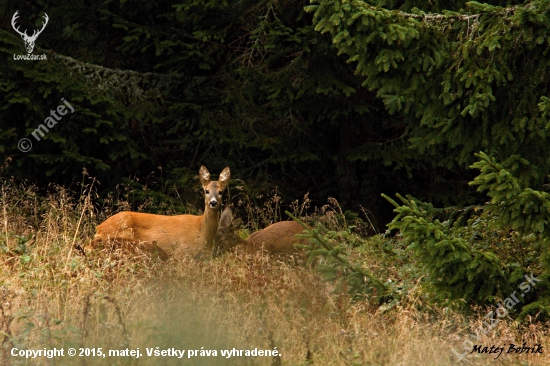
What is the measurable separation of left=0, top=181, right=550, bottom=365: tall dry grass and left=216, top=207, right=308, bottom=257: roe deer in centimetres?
98

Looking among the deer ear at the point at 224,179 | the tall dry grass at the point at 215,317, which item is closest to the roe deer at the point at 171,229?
the deer ear at the point at 224,179

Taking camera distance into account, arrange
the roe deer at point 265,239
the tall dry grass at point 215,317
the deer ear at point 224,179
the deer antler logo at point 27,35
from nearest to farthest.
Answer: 1. the tall dry grass at point 215,317
2. the roe deer at point 265,239
3. the deer ear at point 224,179
4. the deer antler logo at point 27,35

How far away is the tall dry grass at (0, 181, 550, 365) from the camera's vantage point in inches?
195

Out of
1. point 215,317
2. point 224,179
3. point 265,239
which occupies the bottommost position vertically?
point 215,317

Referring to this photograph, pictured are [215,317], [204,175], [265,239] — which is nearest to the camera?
[215,317]

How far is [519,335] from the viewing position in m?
5.65

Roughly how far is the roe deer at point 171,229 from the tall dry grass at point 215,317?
1.09 m

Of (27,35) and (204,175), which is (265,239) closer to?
(204,175)

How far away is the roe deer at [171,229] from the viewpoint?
8.57m

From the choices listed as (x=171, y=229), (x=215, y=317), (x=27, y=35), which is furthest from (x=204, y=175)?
(x=27, y=35)

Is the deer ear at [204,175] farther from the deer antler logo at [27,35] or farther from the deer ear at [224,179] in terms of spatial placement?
the deer antler logo at [27,35]

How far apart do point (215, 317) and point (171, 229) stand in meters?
3.36

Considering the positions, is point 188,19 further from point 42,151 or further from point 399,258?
point 399,258

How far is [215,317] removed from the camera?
18.6 feet
